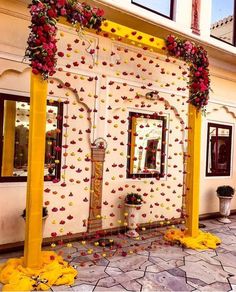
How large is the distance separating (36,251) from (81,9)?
9.29ft

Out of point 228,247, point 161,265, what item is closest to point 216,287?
point 161,265

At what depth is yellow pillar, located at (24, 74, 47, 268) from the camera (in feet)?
10.3

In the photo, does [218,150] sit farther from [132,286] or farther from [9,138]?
[9,138]

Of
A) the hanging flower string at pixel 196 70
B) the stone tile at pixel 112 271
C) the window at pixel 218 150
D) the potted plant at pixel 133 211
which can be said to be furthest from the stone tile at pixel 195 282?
the window at pixel 218 150

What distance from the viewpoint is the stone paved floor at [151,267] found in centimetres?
307

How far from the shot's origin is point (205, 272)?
3.45 metres

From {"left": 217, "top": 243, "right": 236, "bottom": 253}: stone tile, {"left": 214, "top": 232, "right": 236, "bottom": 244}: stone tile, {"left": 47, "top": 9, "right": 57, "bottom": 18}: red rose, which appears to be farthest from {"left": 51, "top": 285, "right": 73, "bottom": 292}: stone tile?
{"left": 47, "top": 9, "right": 57, "bottom": 18}: red rose

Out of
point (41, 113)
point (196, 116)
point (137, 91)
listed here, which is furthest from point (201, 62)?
point (41, 113)

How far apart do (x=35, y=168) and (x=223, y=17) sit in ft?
20.4

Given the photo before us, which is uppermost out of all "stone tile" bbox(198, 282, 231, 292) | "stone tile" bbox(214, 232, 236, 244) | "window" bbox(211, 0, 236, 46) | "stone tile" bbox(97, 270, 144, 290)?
"window" bbox(211, 0, 236, 46)

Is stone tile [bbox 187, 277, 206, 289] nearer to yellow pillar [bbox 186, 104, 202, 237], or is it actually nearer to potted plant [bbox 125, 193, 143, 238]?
yellow pillar [bbox 186, 104, 202, 237]

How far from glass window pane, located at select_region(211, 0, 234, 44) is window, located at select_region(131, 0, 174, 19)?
1280mm

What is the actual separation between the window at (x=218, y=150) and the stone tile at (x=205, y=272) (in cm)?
283

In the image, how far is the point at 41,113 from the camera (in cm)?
318
